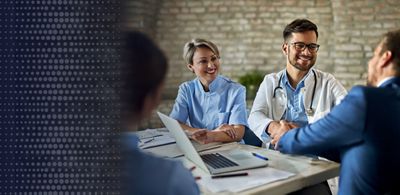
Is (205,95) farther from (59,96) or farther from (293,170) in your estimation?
(59,96)

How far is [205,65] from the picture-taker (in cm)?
196

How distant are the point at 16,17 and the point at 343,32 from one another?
3844mm

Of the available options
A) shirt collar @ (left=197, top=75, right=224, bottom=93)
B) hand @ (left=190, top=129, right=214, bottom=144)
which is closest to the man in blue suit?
hand @ (left=190, top=129, right=214, bottom=144)

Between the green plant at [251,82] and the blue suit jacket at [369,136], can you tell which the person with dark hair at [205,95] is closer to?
the blue suit jacket at [369,136]

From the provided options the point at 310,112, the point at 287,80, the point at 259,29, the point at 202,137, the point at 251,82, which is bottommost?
the point at 251,82

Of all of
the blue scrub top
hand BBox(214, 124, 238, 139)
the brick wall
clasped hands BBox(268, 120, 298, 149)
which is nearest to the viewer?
clasped hands BBox(268, 120, 298, 149)

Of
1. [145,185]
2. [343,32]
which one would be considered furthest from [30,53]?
[343,32]

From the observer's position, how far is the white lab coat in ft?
5.75

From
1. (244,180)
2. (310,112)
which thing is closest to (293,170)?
(244,180)

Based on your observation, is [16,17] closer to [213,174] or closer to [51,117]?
[51,117]

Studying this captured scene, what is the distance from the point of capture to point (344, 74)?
3.88 m

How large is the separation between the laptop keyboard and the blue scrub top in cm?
57

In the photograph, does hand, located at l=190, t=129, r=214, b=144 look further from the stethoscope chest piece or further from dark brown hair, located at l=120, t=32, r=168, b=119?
dark brown hair, located at l=120, t=32, r=168, b=119

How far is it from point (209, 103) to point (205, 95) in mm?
48
